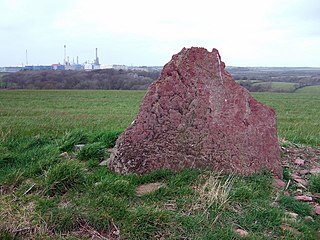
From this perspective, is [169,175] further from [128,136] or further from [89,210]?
[89,210]

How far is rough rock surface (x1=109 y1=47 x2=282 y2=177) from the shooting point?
17.5 feet

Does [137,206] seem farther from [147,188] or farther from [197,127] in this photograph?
[197,127]

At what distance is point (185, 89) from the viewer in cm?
573

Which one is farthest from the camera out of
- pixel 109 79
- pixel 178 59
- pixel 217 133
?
pixel 109 79

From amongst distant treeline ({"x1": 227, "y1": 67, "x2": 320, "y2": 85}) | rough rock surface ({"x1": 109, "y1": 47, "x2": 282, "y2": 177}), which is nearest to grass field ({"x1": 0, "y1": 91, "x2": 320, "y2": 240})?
rough rock surface ({"x1": 109, "y1": 47, "x2": 282, "y2": 177})

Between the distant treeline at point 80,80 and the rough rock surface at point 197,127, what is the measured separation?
47.3m

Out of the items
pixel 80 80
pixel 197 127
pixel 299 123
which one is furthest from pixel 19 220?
pixel 80 80

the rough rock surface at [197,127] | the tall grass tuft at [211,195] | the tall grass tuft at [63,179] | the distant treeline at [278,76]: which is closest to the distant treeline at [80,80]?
the distant treeline at [278,76]

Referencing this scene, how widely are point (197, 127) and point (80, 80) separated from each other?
2149 inches

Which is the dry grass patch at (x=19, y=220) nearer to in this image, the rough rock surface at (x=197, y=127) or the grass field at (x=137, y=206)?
the grass field at (x=137, y=206)

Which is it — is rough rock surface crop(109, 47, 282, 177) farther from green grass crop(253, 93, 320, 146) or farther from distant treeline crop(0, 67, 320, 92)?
distant treeline crop(0, 67, 320, 92)

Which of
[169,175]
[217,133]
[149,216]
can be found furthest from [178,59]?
[149,216]

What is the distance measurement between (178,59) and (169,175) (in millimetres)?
1852

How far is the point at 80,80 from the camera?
191 ft
